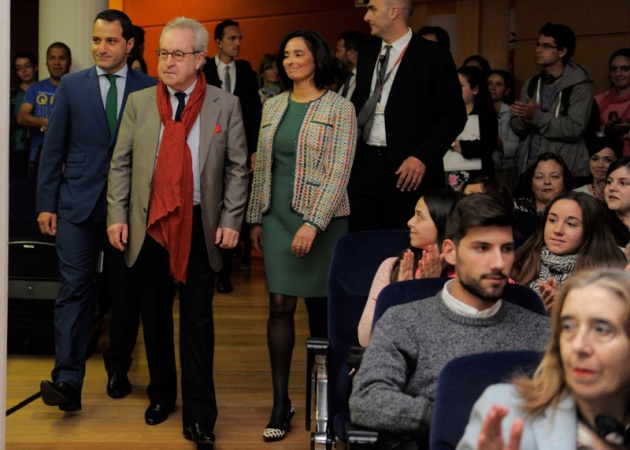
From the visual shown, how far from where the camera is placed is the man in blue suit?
187 inches

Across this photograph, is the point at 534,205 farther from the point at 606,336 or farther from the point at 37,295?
the point at 606,336

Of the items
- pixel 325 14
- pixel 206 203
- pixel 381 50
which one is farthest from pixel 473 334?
pixel 325 14

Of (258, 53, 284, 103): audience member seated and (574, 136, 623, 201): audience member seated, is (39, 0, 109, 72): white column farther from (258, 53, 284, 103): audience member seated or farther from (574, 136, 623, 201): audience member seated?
(574, 136, 623, 201): audience member seated

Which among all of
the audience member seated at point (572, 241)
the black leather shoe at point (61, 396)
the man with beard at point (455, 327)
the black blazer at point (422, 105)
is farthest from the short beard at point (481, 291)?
the black leather shoe at point (61, 396)

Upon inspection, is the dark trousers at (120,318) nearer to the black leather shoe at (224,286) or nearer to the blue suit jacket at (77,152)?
the blue suit jacket at (77,152)

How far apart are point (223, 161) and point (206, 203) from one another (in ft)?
0.59

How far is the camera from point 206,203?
439cm

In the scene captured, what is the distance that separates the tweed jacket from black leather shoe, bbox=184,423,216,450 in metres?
0.90

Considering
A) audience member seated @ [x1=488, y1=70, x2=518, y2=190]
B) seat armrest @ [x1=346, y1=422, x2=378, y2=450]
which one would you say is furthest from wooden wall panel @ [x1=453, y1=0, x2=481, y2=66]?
seat armrest @ [x1=346, y1=422, x2=378, y2=450]

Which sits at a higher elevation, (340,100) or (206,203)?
(340,100)

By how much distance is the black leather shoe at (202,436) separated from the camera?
4.34 meters

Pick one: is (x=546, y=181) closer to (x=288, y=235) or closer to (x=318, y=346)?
(x=288, y=235)

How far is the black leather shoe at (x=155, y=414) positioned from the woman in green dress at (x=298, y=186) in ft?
1.59

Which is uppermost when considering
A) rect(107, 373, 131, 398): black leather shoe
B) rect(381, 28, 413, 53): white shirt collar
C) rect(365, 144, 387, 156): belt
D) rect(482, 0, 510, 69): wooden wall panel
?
rect(482, 0, 510, 69): wooden wall panel
